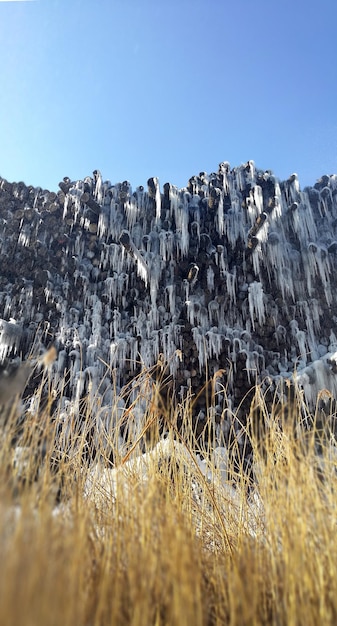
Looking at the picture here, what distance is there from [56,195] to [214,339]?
4.20 metres

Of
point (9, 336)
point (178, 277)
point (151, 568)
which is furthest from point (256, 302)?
point (151, 568)

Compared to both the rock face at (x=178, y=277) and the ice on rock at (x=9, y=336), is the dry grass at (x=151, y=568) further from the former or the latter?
the ice on rock at (x=9, y=336)

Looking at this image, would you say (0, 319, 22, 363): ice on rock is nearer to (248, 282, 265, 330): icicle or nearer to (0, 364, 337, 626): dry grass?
(248, 282, 265, 330): icicle

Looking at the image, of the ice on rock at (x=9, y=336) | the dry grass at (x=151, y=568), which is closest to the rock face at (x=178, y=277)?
the ice on rock at (x=9, y=336)

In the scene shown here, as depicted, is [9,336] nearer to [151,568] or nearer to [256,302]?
[256,302]

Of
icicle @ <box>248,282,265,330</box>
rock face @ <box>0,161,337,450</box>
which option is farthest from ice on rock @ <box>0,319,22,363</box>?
icicle @ <box>248,282,265,330</box>

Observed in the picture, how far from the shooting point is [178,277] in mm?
7410

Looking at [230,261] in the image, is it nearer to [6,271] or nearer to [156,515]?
[6,271]

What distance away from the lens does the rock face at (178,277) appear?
22.4 feet

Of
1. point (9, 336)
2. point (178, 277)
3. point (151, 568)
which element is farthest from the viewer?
point (178, 277)

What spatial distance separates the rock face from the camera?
6816 millimetres

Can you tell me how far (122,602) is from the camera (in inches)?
31.0

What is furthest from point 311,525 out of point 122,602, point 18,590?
point 18,590

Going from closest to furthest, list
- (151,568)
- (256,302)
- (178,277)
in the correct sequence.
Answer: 1. (151,568)
2. (256,302)
3. (178,277)
